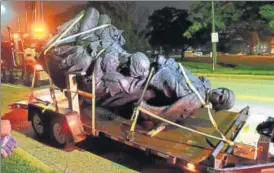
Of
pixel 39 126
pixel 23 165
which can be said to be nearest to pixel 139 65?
pixel 23 165

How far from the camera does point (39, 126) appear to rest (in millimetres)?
5195

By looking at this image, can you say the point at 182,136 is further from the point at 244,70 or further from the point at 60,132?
the point at 244,70

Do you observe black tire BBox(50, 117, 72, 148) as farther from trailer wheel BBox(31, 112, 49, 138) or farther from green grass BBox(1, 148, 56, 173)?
green grass BBox(1, 148, 56, 173)

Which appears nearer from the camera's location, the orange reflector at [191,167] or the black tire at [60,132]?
the orange reflector at [191,167]

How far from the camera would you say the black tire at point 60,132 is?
177 inches

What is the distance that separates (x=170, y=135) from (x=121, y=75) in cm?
103

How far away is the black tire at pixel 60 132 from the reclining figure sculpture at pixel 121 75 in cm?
56

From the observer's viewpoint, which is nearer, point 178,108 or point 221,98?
point 178,108

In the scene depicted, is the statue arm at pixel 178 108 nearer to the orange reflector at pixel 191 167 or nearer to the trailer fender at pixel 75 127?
the orange reflector at pixel 191 167

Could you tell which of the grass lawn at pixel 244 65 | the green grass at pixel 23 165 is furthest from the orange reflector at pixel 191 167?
the grass lawn at pixel 244 65

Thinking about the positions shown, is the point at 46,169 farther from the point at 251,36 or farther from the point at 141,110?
the point at 251,36

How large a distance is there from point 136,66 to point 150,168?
122cm

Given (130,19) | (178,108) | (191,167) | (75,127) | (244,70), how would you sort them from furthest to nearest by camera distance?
(130,19) < (244,70) < (75,127) < (178,108) < (191,167)

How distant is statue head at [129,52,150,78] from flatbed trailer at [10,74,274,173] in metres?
0.63
